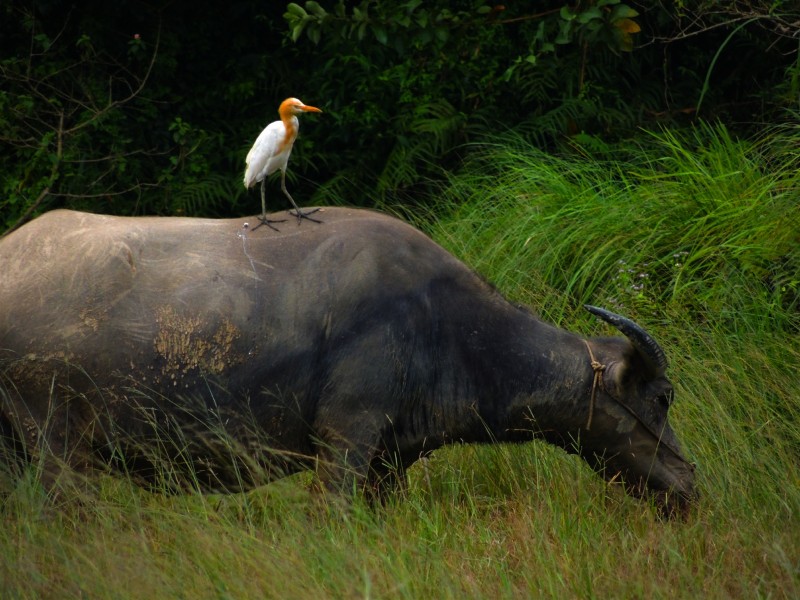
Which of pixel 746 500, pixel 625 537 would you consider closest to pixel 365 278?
pixel 625 537

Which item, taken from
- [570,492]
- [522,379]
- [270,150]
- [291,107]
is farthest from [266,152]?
[570,492]

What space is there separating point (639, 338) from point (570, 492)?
0.72 m

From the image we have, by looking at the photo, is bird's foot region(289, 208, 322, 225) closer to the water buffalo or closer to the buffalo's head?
the water buffalo

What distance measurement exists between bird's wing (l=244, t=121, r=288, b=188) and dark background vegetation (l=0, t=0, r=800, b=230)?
3569 millimetres

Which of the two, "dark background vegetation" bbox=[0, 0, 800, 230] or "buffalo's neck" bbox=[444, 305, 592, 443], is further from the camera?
"dark background vegetation" bbox=[0, 0, 800, 230]

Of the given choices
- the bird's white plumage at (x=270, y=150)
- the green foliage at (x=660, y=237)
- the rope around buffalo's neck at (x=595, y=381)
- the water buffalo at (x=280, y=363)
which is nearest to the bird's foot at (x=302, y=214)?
the water buffalo at (x=280, y=363)

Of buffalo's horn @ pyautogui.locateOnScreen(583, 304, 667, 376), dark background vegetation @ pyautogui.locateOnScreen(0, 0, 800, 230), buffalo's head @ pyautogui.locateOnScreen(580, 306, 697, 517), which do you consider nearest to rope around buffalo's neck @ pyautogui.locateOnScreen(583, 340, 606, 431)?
buffalo's head @ pyautogui.locateOnScreen(580, 306, 697, 517)

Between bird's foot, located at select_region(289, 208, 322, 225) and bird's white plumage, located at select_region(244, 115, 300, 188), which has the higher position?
bird's white plumage, located at select_region(244, 115, 300, 188)

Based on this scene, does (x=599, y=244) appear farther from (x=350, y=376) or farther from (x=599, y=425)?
(x=350, y=376)

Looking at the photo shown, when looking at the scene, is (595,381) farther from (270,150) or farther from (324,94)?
(324,94)

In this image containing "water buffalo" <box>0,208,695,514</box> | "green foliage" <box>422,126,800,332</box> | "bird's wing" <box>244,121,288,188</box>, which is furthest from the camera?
"green foliage" <box>422,126,800,332</box>

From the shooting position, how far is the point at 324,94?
9633 millimetres

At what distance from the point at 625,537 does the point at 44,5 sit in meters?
7.10

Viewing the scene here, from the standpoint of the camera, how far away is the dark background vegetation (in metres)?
9.00
